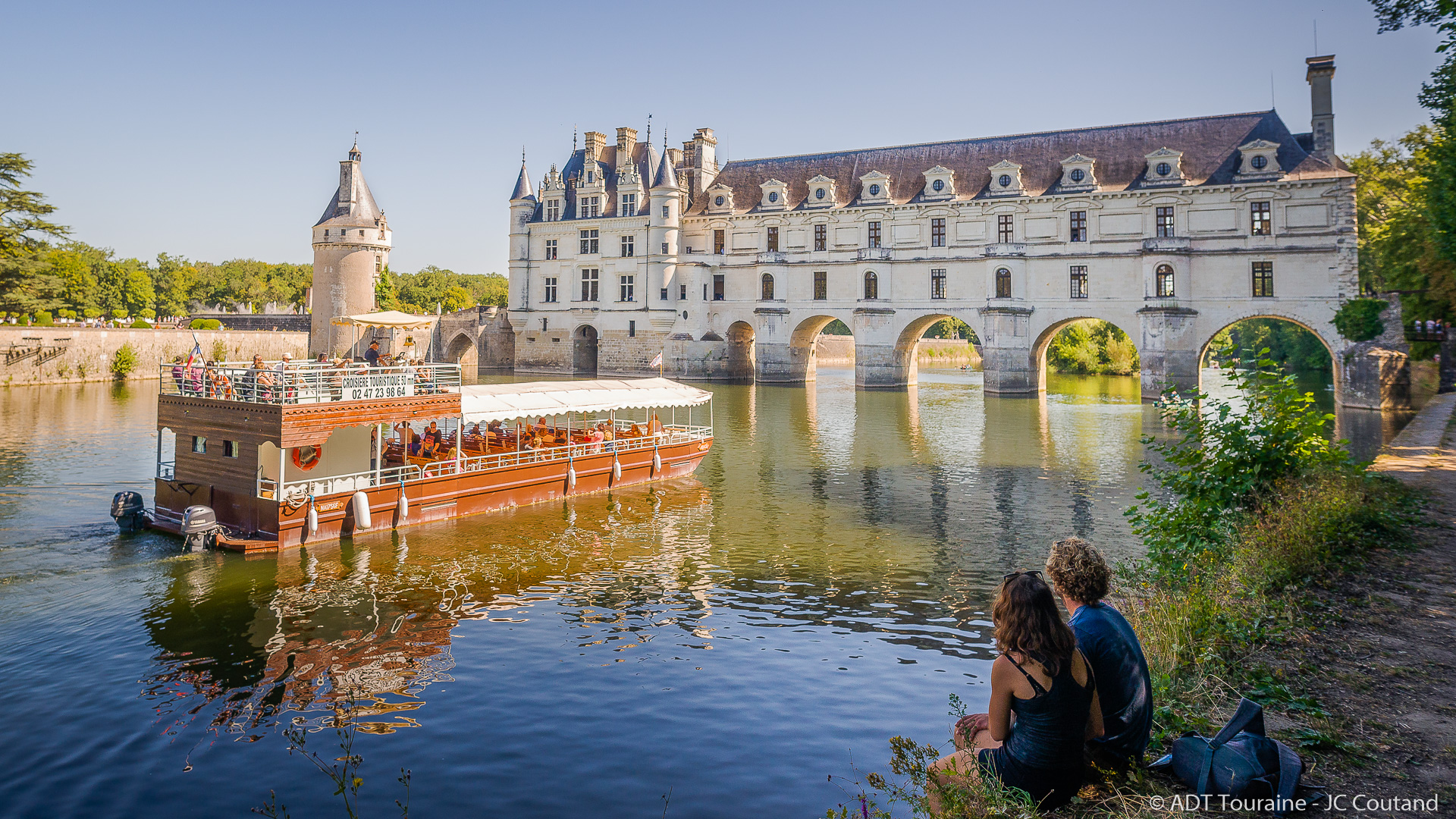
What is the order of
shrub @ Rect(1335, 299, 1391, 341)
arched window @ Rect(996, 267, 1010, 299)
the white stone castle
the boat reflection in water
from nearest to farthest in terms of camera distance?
the boat reflection in water → shrub @ Rect(1335, 299, 1391, 341) → the white stone castle → arched window @ Rect(996, 267, 1010, 299)

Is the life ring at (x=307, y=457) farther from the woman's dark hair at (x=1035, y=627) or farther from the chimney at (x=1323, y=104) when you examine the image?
the chimney at (x=1323, y=104)

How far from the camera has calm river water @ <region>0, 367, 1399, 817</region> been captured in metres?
8.13

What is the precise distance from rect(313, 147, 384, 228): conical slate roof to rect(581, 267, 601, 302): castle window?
55.7 ft

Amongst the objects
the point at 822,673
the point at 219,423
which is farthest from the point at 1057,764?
the point at 219,423

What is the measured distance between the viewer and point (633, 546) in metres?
17.3

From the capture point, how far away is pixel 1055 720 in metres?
5.32

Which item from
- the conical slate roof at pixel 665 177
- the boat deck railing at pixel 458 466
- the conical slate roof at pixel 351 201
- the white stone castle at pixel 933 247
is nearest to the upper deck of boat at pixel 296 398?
the boat deck railing at pixel 458 466

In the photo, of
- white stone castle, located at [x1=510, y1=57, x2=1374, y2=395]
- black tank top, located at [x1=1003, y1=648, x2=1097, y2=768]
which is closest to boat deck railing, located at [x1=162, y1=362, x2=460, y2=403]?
black tank top, located at [x1=1003, y1=648, x2=1097, y2=768]

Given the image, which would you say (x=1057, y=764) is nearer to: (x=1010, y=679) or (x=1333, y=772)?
(x=1010, y=679)

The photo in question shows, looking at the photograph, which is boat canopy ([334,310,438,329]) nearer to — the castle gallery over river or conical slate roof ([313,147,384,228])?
the castle gallery over river

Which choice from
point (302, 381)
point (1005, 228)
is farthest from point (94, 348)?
point (1005, 228)

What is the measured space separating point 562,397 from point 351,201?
5227cm

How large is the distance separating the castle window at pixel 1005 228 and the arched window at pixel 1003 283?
175cm

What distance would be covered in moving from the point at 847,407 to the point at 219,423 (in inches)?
1270
